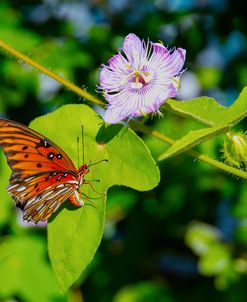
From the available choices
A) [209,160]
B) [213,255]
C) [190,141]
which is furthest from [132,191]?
[190,141]

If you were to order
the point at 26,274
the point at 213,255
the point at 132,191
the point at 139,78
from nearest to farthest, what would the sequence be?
the point at 139,78 → the point at 26,274 → the point at 132,191 → the point at 213,255

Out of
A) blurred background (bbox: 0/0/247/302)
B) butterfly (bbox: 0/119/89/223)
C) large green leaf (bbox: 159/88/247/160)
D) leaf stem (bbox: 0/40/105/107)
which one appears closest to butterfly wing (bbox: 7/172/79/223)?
butterfly (bbox: 0/119/89/223)

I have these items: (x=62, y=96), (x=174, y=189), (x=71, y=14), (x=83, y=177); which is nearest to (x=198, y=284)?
(x=174, y=189)

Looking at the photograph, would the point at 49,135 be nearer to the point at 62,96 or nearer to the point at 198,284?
the point at 62,96

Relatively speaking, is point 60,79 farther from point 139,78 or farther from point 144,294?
point 144,294

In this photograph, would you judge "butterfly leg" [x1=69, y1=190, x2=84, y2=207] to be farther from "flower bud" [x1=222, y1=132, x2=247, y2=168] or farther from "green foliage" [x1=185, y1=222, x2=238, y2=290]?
"green foliage" [x1=185, y1=222, x2=238, y2=290]

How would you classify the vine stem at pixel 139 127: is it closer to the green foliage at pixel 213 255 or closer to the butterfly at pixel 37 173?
the butterfly at pixel 37 173

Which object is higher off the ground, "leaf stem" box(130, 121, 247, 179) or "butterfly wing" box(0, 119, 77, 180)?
"leaf stem" box(130, 121, 247, 179)
